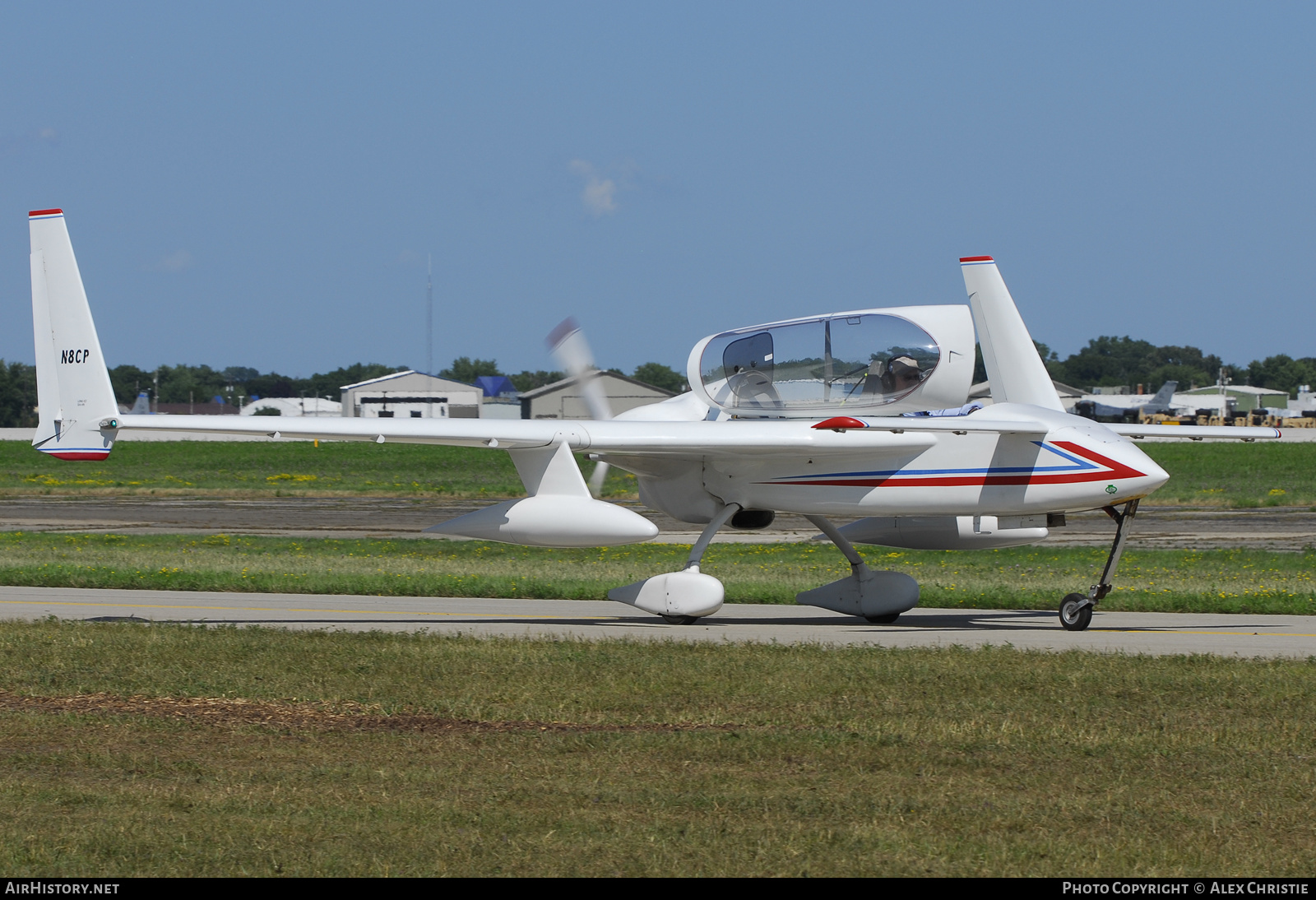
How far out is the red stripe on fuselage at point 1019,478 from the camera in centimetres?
1263

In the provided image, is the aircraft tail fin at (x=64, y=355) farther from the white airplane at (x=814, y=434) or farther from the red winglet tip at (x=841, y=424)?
the red winglet tip at (x=841, y=424)

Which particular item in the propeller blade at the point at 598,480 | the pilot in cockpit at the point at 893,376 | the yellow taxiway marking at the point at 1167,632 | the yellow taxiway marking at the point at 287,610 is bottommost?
the yellow taxiway marking at the point at 287,610

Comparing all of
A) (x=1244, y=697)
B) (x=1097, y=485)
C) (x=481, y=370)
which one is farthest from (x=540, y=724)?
(x=481, y=370)

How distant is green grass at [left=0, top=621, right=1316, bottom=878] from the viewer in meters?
5.71

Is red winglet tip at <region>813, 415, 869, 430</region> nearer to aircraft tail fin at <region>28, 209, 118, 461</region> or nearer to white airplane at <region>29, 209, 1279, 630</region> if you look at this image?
white airplane at <region>29, 209, 1279, 630</region>

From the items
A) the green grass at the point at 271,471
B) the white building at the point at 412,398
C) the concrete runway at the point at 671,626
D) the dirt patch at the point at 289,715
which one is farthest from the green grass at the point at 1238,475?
the white building at the point at 412,398

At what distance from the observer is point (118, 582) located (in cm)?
1800

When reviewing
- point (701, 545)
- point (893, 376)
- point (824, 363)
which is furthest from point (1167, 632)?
point (701, 545)

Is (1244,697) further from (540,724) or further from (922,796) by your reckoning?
(540,724)

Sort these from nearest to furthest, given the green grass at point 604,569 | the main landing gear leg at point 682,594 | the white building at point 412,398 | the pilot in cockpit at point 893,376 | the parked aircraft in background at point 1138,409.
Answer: the pilot in cockpit at point 893,376, the main landing gear leg at point 682,594, the green grass at point 604,569, the white building at point 412,398, the parked aircraft in background at point 1138,409

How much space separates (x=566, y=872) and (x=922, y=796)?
6.45 feet

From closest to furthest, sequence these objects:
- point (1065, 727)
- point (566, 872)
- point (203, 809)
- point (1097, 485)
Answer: point (566, 872) < point (203, 809) < point (1065, 727) < point (1097, 485)

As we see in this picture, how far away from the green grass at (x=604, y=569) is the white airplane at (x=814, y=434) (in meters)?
2.51

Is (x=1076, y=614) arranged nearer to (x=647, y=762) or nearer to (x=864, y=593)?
(x=864, y=593)
